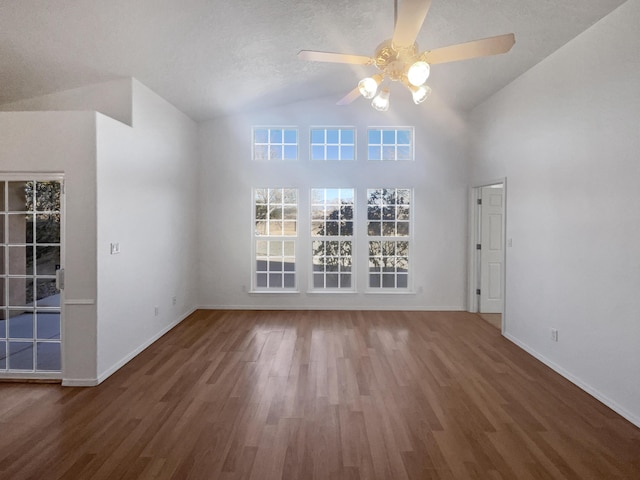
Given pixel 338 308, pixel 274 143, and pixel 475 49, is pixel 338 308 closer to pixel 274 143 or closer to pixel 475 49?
pixel 274 143

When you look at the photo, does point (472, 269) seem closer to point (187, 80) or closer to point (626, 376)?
point (626, 376)

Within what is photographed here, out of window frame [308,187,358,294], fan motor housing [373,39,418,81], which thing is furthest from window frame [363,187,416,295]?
fan motor housing [373,39,418,81]

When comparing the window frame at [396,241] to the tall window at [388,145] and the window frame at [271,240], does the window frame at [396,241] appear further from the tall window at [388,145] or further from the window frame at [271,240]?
the window frame at [271,240]

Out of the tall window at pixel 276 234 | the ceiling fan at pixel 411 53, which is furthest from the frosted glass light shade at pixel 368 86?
the tall window at pixel 276 234

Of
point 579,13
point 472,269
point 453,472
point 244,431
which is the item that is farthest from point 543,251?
point 244,431

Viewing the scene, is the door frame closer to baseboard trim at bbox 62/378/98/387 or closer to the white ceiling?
the white ceiling

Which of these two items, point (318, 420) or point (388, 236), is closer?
point (318, 420)

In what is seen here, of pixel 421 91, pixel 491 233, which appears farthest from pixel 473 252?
pixel 421 91

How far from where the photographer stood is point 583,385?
Answer: 3188mm

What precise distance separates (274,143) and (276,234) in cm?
152

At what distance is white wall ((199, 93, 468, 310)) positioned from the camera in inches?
228

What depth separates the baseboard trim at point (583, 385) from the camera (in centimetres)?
269

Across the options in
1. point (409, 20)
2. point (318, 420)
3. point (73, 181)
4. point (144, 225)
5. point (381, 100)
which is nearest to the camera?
point (409, 20)

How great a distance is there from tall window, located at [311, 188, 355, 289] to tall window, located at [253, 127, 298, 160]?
792 millimetres
